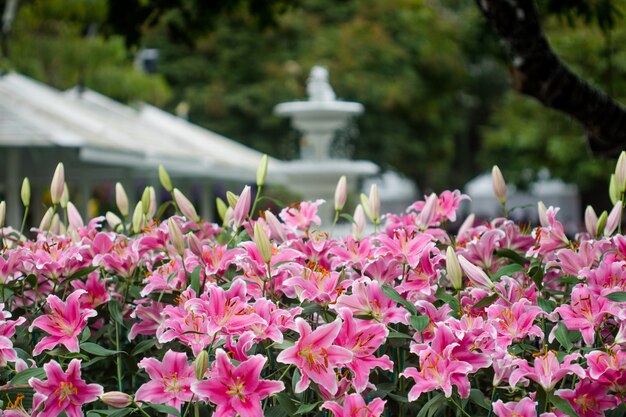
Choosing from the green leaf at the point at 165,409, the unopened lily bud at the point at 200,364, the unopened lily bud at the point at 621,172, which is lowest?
the green leaf at the point at 165,409

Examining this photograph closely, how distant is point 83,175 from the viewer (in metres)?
13.1

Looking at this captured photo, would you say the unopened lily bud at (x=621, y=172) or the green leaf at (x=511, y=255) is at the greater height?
the unopened lily bud at (x=621, y=172)

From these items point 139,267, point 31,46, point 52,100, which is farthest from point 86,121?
point 139,267

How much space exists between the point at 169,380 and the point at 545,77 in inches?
104

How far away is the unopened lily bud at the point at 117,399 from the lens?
192 centimetres

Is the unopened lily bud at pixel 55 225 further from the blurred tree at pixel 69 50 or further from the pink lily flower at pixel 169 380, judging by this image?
the blurred tree at pixel 69 50

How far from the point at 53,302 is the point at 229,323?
0.44 metres

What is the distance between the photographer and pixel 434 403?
6.43ft

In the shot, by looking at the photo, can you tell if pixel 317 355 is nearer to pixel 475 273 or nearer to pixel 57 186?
pixel 475 273

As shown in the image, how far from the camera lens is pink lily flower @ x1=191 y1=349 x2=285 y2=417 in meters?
1.88

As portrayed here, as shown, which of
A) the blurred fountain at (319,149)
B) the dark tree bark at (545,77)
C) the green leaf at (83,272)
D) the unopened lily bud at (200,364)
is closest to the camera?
the unopened lily bud at (200,364)

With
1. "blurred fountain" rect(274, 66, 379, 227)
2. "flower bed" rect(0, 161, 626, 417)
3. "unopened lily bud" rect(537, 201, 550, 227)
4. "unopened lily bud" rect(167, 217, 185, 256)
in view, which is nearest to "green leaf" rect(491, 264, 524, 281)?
"flower bed" rect(0, 161, 626, 417)

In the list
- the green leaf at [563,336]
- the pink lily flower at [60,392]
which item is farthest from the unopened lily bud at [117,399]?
the green leaf at [563,336]

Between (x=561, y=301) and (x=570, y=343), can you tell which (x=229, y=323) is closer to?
(x=570, y=343)
